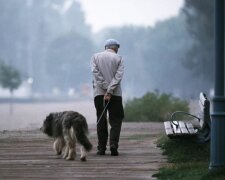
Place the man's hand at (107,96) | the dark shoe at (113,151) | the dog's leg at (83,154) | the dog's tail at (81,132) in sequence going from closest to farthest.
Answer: the dog's tail at (81,132), the dog's leg at (83,154), the man's hand at (107,96), the dark shoe at (113,151)

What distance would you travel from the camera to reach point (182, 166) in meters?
11.5

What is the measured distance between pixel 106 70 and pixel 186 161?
2228 mm

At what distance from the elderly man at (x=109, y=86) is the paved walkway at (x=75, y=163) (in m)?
0.45

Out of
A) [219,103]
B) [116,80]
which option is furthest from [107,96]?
[219,103]

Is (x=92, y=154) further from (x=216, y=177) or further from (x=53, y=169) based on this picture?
(x=216, y=177)

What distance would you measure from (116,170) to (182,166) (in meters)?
0.91

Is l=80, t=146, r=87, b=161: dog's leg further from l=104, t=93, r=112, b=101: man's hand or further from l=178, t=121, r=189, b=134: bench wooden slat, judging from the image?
l=178, t=121, r=189, b=134: bench wooden slat

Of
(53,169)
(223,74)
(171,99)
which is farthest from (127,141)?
(171,99)

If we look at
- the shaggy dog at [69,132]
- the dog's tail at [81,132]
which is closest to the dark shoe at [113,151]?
the shaggy dog at [69,132]

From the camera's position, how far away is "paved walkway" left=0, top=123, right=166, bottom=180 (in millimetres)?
11155

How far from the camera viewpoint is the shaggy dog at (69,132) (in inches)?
498

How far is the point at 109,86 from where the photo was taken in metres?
13.6

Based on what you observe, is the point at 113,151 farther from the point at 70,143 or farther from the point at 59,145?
the point at 70,143

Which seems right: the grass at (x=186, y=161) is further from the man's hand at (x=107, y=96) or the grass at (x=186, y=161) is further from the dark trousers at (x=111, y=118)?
the man's hand at (x=107, y=96)
